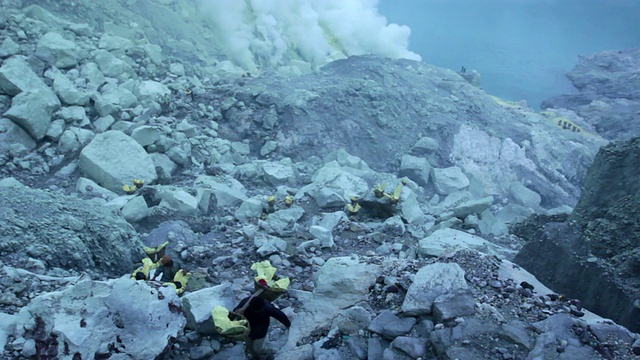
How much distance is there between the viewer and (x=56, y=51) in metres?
7.21

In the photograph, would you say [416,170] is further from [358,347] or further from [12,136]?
[12,136]

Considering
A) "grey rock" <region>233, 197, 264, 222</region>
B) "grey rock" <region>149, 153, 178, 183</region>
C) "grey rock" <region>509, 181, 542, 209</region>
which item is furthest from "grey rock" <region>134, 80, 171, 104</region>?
"grey rock" <region>509, 181, 542, 209</region>

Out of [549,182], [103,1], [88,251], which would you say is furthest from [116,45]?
[549,182]

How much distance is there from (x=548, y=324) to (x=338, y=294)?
137 centimetres

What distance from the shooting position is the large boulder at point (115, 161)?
559 cm

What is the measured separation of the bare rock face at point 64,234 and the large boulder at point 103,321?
3.27 ft

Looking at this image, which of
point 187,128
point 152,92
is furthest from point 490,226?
point 152,92

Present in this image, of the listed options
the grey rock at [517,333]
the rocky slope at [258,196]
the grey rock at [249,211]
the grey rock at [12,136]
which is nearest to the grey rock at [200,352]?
the rocky slope at [258,196]

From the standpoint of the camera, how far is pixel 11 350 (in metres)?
2.32

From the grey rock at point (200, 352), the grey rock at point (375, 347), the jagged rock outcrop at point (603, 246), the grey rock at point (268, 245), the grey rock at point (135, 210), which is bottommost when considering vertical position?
the grey rock at point (135, 210)

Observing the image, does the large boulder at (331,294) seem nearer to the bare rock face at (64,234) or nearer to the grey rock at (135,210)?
the bare rock face at (64,234)

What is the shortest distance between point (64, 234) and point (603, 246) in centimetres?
429

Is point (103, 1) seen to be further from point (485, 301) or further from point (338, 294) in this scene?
point (485, 301)

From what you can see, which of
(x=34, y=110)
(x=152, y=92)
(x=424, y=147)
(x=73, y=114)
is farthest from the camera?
(x=424, y=147)
